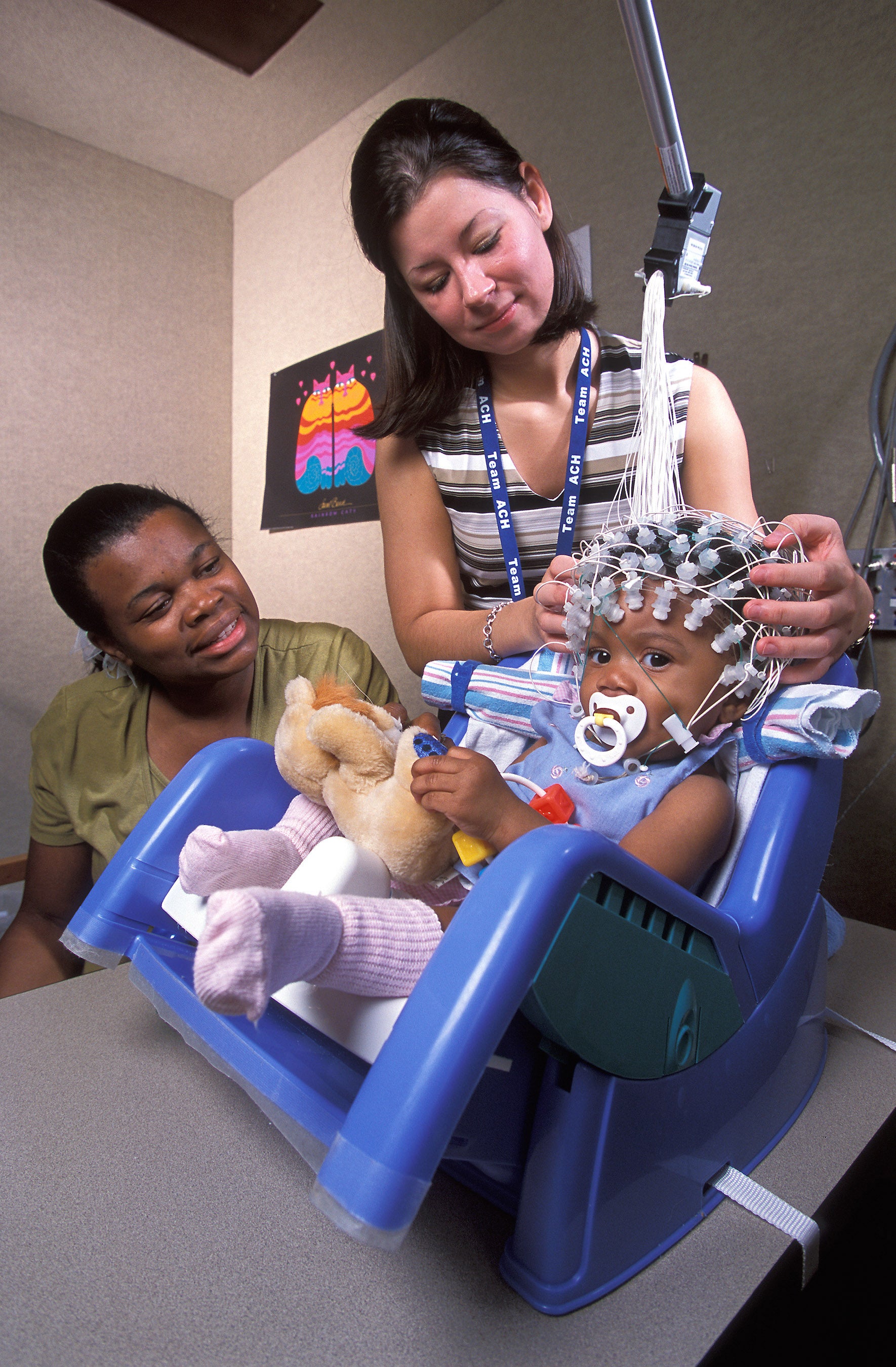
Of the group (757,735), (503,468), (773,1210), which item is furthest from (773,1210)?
(503,468)

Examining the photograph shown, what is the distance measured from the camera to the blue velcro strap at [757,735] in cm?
61

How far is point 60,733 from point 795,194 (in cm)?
124

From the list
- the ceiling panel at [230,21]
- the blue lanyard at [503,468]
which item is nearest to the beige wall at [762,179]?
the ceiling panel at [230,21]

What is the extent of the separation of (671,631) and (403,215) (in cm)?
48

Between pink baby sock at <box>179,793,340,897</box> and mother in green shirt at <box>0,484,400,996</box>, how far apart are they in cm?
26

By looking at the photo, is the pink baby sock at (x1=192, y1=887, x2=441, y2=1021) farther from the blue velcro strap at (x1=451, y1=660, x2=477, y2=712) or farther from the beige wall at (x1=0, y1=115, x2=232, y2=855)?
the beige wall at (x1=0, y1=115, x2=232, y2=855)

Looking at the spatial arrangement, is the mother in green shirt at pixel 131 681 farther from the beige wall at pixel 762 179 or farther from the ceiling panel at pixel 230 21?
the ceiling panel at pixel 230 21

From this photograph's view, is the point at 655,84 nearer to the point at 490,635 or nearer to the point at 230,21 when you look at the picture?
the point at 490,635

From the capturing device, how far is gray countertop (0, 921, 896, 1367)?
0.41 m

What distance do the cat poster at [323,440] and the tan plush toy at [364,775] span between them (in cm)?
130

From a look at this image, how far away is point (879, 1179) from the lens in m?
0.59

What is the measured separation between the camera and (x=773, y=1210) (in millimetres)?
496

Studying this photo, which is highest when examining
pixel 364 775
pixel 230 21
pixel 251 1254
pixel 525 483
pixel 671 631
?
pixel 230 21

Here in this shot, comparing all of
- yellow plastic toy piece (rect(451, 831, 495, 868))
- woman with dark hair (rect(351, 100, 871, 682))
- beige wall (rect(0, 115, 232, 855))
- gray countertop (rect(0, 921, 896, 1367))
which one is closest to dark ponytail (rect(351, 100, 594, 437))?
woman with dark hair (rect(351, 100, 871, 682))
